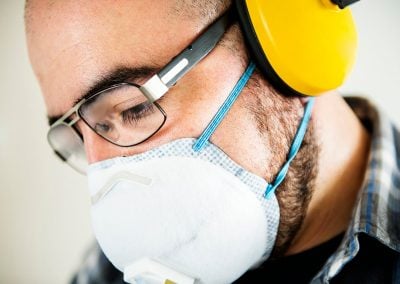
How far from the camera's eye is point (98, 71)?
0.77 metres

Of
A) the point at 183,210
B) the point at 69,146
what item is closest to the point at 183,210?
the point at 183,210

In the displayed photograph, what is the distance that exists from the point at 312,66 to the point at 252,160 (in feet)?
0.92

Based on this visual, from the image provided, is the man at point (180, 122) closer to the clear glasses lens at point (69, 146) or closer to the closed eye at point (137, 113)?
the closed eye at point (137, 113)

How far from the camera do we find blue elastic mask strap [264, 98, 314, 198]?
795 millimetres

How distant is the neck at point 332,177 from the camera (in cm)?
96

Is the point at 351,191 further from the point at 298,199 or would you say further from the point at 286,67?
the point at 286,67

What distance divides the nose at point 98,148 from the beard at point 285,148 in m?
0.38

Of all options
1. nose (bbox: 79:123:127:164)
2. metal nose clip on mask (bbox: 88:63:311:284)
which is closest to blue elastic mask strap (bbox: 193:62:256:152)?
metal nose clip on mask (bbox: 88:63:311:284)

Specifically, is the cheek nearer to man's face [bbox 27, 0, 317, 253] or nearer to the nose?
man's face [bbox 27, 0, 317, 253]

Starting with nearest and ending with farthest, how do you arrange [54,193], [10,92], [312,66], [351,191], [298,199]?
[312,66] → [298,199] → [351,191] → [10,92] → [54,193]

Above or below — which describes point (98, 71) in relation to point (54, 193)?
above

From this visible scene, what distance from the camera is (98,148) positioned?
0.85m

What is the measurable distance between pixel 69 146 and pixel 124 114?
0.55 m

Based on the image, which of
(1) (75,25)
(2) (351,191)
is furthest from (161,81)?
(2) (351,191)
